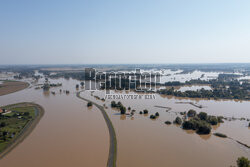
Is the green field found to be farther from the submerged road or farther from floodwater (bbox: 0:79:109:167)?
the submerged road

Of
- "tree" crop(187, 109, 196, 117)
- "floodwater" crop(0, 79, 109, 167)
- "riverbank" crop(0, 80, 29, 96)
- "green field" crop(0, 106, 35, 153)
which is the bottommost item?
"floodwater" crop(0, 79, 109, 167)

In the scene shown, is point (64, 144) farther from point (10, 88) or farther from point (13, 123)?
point (10, 88)

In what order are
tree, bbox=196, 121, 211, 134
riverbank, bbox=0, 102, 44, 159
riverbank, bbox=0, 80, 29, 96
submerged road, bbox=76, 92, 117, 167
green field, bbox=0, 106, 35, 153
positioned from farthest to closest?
riverbank, bbox=0, 80, 29, 96, tree, bbox=196, 121, 211, 134, green field, bbox=0, 106, 35, 153, riverbank, bbox=0, 102, 44, 159, submerged road, bbox=76, 92, 117, 167

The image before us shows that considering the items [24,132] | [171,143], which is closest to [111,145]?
[171,143]

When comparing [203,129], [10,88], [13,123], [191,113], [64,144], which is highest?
[10,88]

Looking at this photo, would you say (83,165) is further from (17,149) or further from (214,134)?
(214,134)

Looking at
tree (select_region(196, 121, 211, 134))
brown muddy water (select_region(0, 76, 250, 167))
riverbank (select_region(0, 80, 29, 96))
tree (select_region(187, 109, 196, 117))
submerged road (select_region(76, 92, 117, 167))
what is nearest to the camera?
submerged road (select_region(76, 92, 117, 167))

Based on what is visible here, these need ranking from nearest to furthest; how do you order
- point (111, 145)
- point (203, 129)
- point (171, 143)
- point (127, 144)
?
point (111, 145) < point (127, 144) < point (171, 143) < point (203, 129)

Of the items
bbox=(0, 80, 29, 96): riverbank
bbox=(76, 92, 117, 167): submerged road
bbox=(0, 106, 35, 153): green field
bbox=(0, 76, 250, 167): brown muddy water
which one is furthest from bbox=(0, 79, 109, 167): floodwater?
bbox=(0, 80, 29, 96): riverbank

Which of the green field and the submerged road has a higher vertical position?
the green field

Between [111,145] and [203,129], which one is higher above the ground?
[203,129]
